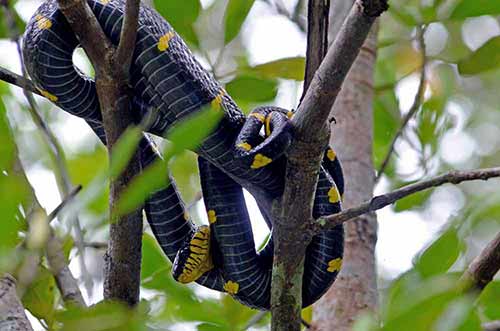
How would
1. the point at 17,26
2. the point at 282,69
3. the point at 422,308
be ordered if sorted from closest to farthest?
1. the point at 422,308
2. the point at 17,26
3. the point at 282,69

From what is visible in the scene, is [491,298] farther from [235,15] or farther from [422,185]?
[235,15]

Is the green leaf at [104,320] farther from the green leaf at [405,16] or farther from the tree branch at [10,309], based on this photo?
the green leaf at [405,16]

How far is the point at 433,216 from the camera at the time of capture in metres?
5.61

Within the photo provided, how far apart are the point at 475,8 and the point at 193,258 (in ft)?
3.76

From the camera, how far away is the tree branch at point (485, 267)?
6.31 feet

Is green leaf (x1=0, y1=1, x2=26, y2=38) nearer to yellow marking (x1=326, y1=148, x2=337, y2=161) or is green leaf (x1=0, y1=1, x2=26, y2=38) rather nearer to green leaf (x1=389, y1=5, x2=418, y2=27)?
yellow marking (x1=326, y1=148, x2=337, y2=161)

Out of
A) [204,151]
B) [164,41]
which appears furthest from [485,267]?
[164,41]

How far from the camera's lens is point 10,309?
1983mm

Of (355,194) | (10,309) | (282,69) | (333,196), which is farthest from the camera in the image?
(355,194)

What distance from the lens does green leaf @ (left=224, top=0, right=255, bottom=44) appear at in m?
2.81

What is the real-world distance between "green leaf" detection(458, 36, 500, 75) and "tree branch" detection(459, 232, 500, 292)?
1.10 m

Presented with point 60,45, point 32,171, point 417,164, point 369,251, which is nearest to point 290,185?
point 60,45

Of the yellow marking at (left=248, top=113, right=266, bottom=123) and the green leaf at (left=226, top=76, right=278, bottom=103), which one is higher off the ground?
the green leaf at (left=226, top=76, right=278, bottom=103)

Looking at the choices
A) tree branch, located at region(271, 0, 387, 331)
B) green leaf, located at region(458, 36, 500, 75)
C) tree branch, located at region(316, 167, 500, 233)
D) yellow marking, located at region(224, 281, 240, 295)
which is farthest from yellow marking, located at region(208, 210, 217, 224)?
green leaf, located at region(458, 36, 500, 75)
